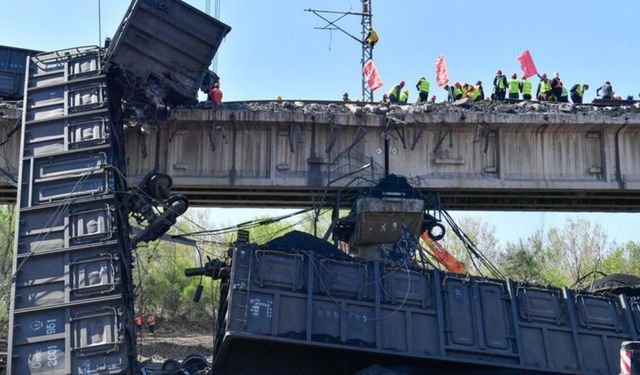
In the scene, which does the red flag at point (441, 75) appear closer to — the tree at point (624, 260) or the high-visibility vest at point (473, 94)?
the high-visibility vest at point (473, 94)

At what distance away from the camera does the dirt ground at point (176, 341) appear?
24050 mm

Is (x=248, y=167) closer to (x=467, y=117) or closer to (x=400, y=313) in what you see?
(x=467, y=117)

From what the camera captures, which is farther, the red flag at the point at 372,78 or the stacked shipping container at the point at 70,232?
the red flag at the point at 372,78

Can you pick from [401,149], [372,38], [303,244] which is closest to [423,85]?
[401,149]

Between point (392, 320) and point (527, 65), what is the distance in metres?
14.2

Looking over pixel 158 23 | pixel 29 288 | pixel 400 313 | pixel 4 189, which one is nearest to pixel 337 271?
pixel 400 313

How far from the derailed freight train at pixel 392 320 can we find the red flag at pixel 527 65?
38.5 ft

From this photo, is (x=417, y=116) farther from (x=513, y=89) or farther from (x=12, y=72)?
(x=12, y=72)

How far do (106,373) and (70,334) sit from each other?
0.89 m

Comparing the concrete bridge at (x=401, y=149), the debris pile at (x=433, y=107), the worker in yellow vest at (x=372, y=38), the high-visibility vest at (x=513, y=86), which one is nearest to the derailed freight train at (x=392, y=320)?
the concrete bridge at (x=401, y=149)

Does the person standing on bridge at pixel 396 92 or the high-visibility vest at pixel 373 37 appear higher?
the high-visibility vest at pixel 373 37

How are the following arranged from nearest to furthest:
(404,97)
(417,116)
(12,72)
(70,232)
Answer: (70,232) → (417,116) → (12,72) → (404,97)

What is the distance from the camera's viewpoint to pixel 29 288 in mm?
12727

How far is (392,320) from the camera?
12.2 m
